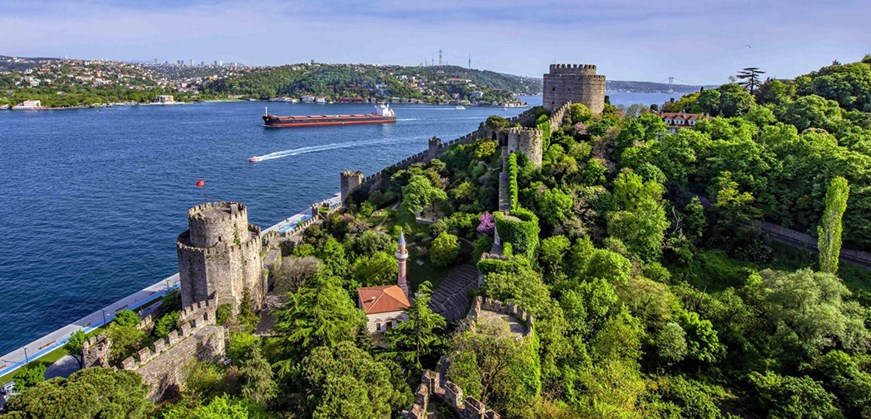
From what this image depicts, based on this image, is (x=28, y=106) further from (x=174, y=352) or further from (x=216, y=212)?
(x=174, y=352)

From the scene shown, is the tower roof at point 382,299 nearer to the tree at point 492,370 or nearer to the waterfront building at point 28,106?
the tree at point 492,370

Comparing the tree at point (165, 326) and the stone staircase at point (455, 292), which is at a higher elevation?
the stone staircase at point (455, 292)

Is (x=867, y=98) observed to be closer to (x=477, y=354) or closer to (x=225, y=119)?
(x=477, y=354)

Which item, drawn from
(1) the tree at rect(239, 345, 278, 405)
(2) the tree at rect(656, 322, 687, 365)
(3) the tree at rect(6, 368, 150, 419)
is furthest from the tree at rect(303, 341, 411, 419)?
(2) the tree at rect(656, 322, 687, 365)

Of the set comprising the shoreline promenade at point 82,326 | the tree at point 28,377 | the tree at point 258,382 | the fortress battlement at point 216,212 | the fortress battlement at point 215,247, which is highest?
the fortress battlement at point 216,212

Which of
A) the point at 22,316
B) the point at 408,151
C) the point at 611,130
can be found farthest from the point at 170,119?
the point at 611,130

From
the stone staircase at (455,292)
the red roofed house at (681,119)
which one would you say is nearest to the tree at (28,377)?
the stone staircase at (455,292)
